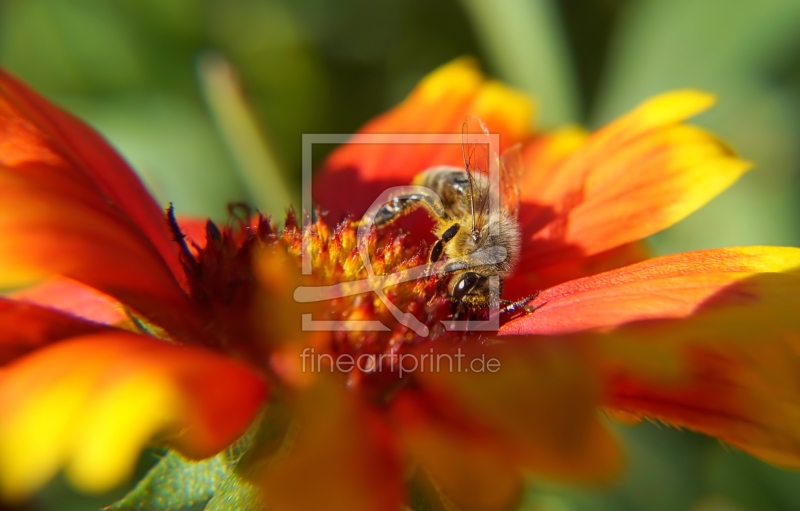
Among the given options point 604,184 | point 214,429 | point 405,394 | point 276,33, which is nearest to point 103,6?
point 276,33

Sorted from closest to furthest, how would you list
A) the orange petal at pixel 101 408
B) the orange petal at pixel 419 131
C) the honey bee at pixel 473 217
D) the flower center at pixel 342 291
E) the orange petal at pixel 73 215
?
the orange petal at pixel 101 408 < the orange petal at pixel 73 215 < the flower center at pixel 342 291 < the honey bee at pixel 473 217 < the orange petal at pixel 419 131

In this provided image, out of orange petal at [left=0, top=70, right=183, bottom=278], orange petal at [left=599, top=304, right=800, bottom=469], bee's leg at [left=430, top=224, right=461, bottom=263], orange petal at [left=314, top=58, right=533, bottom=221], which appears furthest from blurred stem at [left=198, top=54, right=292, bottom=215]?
orange petal at [left=599, top=304, right=800, bottom=469]

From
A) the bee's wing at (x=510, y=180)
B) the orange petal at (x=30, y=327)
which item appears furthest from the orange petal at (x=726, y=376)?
the orange petal at (x=30, y=327)

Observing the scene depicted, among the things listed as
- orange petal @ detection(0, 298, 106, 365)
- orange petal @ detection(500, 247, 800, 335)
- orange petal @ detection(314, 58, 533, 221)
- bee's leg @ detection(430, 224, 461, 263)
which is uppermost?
orange petal @ detection(314, 58, 533, 221)

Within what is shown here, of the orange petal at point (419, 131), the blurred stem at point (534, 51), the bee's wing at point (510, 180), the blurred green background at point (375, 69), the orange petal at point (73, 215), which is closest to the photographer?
the orange petal at point (73, 215)

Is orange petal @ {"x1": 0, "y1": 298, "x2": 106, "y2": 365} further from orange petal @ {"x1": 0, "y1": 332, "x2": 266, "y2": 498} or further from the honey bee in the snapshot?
the honey bee

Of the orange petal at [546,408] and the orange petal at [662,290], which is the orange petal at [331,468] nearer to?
the orange petal at [546,408]
